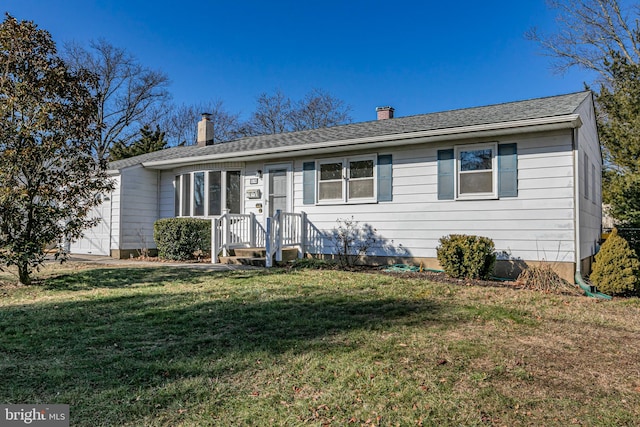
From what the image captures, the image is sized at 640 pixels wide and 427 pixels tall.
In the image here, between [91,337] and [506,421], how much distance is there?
3.61m

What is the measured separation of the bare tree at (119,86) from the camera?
25469mm

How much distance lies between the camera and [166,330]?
4.11m

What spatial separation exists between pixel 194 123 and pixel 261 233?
23603 mm

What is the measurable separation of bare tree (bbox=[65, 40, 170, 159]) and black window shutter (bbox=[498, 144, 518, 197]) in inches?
948

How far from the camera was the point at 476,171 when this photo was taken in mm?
7984

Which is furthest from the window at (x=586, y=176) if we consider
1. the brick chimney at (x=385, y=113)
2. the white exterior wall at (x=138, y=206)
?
the white exterior wall at (x=138, y=206)

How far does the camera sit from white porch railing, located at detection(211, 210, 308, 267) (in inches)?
355

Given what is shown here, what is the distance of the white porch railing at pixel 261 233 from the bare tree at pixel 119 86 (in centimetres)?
1916

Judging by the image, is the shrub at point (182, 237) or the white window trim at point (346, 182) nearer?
the white window trim at point (346, 182)

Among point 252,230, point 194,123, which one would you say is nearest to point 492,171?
point 252,230

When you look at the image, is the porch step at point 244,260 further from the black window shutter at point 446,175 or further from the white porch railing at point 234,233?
the black window shutter at point 446,175

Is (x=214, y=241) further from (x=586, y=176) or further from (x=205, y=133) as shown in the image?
(x=586, y=176)

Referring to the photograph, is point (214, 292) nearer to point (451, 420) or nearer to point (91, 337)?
point (91, 337)

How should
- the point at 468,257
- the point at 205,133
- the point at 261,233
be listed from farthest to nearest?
the point at 205,133 < the point at 261,233 < the point at 468,257
